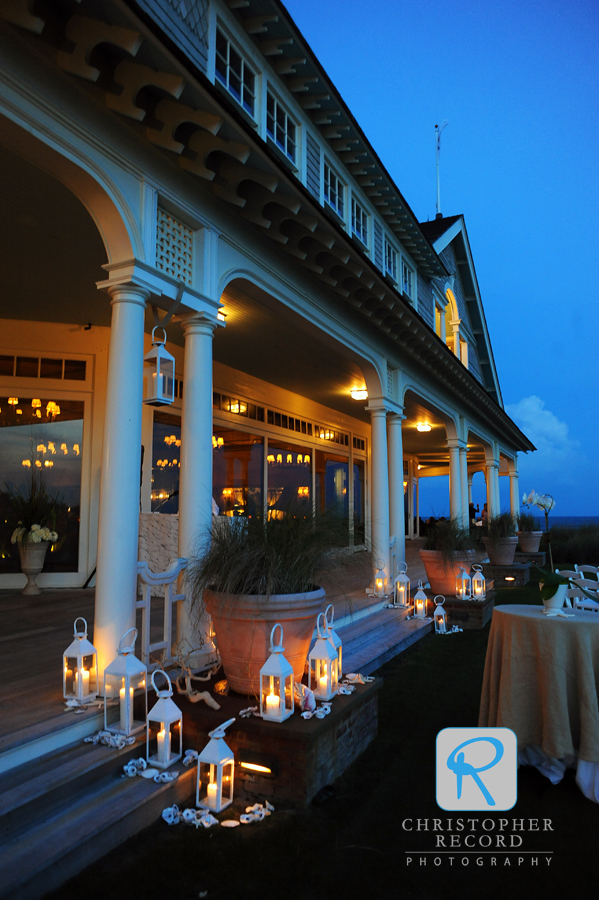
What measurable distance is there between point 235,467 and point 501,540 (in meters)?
5.50

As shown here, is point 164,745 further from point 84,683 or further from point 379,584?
point 379,584

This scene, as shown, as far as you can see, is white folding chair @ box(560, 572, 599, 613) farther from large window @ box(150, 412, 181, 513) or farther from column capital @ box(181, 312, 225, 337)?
large window @ box(150, 412, 181, 513)

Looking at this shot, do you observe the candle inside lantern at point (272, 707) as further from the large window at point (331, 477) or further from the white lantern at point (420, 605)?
the large window at point (331, 477)

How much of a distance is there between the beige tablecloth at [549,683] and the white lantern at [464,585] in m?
4.02

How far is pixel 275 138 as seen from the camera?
5.90 meters

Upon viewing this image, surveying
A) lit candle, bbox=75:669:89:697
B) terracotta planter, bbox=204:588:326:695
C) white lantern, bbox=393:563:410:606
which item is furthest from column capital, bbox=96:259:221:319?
white lantern, bbox=393:563:410:606

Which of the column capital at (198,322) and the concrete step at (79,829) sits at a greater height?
the column capital at (198,322)

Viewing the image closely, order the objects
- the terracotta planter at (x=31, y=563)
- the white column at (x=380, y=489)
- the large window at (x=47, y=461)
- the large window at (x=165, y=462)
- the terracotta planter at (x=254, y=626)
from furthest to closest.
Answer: the large window at (x=165, y=462) → the white column at (x=380, y=489) → the large window at (x=47, y=461) → the terracotta planter at (x=31, y=563) → the terracotta planter at (x=254, y=626)

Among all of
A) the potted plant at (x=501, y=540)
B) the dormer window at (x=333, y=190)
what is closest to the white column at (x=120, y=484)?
the dormer window at (x=333, y=190)

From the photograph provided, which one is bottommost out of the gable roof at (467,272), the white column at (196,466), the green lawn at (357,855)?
the green lawn at (357,855)

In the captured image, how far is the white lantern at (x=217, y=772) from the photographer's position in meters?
2.41

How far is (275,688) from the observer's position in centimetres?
274

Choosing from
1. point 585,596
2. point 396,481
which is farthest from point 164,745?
point 396,481

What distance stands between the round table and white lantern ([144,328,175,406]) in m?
2.50
